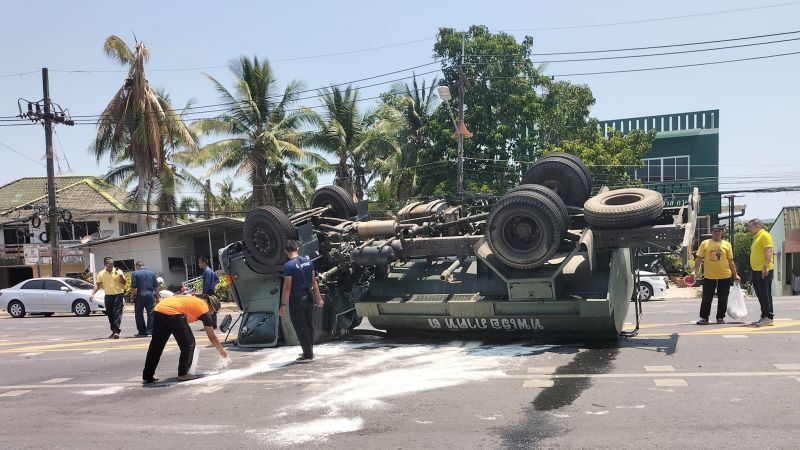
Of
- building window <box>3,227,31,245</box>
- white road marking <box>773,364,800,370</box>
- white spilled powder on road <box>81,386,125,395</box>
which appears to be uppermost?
white road marking <box>773,364,800,370</box>

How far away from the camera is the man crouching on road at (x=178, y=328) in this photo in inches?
317

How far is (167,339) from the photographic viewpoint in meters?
8.09

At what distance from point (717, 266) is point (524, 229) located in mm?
3795

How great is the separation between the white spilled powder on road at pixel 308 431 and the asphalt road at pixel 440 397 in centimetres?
2

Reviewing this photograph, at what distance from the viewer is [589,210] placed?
28.9ft

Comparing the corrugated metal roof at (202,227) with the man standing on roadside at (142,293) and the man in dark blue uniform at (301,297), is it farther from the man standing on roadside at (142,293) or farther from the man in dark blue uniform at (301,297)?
the man in dark blue uniform at (301,297)

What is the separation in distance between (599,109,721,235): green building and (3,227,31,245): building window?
106 feet

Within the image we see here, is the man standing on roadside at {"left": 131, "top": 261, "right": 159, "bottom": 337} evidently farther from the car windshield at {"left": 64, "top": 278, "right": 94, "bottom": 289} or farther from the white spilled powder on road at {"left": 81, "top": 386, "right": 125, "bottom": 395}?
the car windshield at {"left": 64, "top": 278, "right": 94, "bottom": 289}

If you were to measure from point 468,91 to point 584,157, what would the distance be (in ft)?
18.8

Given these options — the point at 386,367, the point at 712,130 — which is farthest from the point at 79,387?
the point at 712,130

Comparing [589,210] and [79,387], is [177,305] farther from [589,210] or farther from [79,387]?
[589,210]

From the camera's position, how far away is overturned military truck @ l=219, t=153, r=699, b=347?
28.4 feet

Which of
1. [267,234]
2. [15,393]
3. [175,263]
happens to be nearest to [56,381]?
[15,393]

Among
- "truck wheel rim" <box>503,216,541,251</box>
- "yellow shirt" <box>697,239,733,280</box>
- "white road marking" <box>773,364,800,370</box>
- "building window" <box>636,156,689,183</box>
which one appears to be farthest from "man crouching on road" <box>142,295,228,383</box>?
"building window" <box>636,156,689,183</box>
